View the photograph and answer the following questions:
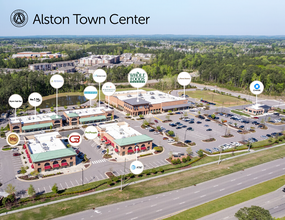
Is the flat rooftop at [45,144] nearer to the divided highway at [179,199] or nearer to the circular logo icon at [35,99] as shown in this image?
the circular logo icon at [35,99]

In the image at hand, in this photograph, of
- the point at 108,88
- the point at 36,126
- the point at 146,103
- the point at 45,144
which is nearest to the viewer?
the point at 45,144

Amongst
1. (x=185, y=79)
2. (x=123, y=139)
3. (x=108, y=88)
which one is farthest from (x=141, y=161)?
(x=185, y=79)

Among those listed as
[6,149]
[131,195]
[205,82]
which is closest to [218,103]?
[205,82]

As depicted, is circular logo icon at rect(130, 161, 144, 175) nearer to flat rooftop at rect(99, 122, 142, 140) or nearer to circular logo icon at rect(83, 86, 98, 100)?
flat rooftop at rect(99, 122, 142, 140)

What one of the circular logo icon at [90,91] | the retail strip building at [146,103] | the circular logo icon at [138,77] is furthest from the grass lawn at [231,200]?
the circular logo icon at [138,77]

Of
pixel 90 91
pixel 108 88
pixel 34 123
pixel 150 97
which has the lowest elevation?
pixel 34 123

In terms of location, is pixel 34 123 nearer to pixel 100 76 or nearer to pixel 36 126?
pixel 36 126
